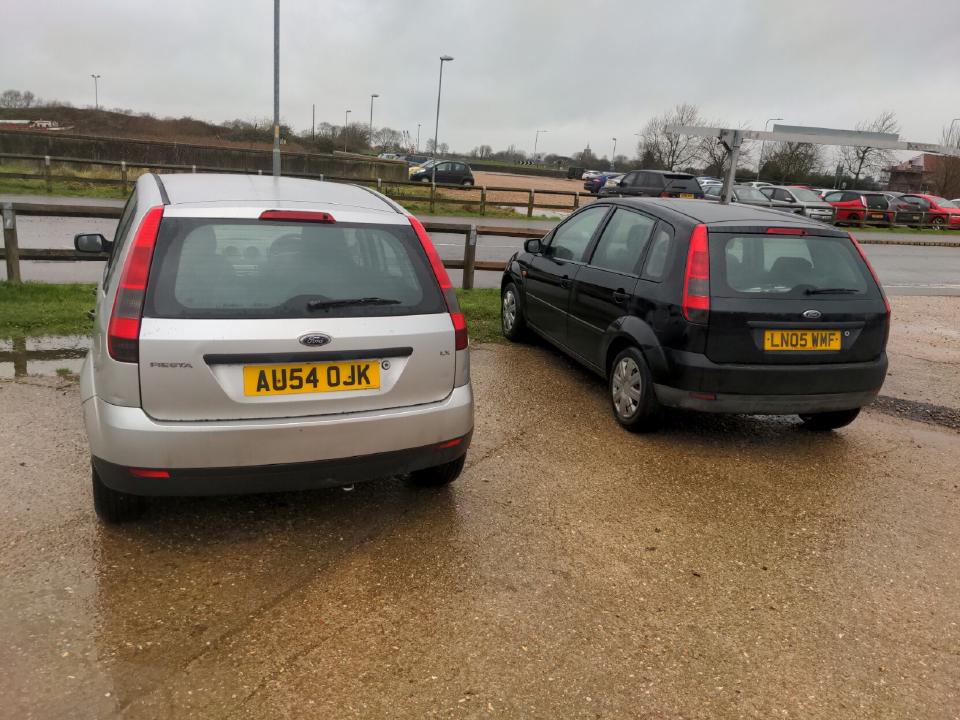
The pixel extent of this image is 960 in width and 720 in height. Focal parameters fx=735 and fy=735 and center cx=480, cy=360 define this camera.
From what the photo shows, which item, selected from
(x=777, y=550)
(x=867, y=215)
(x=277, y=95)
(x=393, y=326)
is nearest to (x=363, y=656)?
(x=393, y=326)

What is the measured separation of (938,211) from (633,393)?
3160 cm

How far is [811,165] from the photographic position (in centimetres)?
5488

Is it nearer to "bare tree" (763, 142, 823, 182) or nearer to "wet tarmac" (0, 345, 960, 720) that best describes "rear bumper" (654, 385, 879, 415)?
"wet tarmac" (0, 345, 960, 720)

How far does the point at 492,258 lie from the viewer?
46.1 ft

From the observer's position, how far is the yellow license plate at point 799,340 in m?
4.43

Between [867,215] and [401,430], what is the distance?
30.0 meters

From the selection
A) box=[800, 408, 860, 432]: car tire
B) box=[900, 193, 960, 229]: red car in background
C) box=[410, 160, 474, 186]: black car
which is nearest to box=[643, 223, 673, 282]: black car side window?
box=[800, 408, 860, 432]: car tire

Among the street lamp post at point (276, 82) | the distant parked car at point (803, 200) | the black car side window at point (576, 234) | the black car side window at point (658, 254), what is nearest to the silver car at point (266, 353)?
the black car side window at point (658, 254)

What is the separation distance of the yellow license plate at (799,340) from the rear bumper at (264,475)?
7.66ft

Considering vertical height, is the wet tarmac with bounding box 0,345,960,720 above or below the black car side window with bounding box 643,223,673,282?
below

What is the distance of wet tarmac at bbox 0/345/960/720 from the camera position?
7.95ft

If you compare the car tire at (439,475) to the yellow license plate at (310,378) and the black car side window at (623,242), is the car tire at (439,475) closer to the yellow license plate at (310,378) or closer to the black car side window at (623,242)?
the yellow license plate at (310,378)

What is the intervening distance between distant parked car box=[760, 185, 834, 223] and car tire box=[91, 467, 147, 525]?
1037 inches

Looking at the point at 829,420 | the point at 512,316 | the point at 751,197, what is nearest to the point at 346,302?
the point at 829,420
